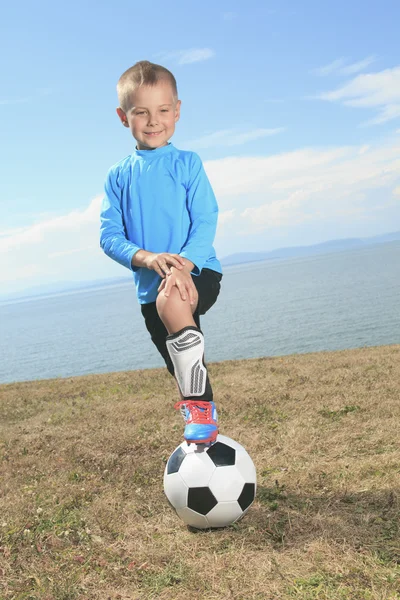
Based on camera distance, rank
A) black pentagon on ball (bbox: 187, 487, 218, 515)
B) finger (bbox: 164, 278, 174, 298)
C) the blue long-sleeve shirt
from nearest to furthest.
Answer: finger (bbox: 164, 278, 174, 298)
black pentagon on ball (bbox: 187, 487, 218, 515)
the blue long-sleeve shirt

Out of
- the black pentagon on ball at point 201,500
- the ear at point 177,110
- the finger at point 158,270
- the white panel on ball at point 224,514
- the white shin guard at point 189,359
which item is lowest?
the white panel on ball at point 224,514

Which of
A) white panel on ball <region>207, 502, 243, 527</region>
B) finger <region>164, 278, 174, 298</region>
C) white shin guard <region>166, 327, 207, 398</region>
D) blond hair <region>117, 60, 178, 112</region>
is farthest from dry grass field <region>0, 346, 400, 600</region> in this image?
blond hair <region>117, 60, 178, 112</region>

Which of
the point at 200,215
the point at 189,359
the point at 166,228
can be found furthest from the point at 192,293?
the point at 200,215

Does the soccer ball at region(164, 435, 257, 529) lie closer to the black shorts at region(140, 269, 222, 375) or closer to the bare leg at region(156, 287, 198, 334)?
the black shorts at region(140, 269, 222, 375)

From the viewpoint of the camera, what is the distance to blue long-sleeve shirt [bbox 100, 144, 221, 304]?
4.63 meters

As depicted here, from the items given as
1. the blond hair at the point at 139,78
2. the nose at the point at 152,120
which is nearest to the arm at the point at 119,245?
the nose at the point at 152,120

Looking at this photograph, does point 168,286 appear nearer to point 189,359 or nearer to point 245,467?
point 189,359

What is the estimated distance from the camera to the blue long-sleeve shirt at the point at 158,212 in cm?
463

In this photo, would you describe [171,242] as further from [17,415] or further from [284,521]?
[17,415]

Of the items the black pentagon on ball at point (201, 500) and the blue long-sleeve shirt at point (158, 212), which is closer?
the black pentagon on ball at point (201, 500)

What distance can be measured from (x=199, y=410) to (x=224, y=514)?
0.92 meters

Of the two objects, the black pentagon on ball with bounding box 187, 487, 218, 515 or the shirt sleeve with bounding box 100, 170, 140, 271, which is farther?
the shirt sleeve with bounding box 100, 170, 140, 271

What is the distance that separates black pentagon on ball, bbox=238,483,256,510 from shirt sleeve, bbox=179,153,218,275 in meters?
1.88

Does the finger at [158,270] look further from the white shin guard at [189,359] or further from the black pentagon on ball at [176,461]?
the black pentagon on ball at [176,461]
